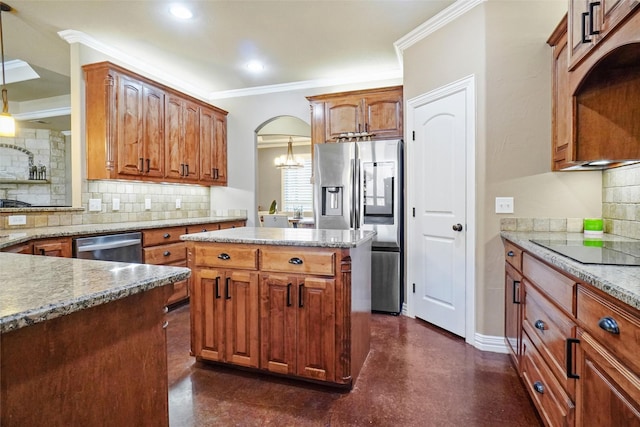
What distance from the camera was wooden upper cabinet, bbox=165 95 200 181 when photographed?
378 cm

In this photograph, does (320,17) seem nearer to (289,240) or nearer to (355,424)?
(289,240)

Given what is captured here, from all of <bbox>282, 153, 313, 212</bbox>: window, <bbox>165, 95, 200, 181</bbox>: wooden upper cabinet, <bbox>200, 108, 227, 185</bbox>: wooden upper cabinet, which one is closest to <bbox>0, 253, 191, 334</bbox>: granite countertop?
<bbox>165, 95, 200, 181</bbox>: wooden upper cabinet

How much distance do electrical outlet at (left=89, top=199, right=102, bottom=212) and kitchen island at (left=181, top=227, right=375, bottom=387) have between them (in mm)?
1735

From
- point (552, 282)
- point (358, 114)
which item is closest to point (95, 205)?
point (358, 114)

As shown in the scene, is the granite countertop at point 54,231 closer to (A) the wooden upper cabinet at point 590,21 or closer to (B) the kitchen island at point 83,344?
(B) the kitchen island at point 83,344

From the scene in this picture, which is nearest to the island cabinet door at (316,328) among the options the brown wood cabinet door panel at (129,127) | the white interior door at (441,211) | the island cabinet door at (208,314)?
the island cabinet door at (208,314)

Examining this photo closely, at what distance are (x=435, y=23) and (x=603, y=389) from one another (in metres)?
2.89

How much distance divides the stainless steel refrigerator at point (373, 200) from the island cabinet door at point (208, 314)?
1.65m

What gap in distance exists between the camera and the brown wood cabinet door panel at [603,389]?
0.90m

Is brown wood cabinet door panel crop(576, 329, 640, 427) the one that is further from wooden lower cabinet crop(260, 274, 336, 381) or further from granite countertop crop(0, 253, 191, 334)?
granite countertop crop(0, 253, 191, 334)

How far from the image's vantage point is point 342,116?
3.91 m

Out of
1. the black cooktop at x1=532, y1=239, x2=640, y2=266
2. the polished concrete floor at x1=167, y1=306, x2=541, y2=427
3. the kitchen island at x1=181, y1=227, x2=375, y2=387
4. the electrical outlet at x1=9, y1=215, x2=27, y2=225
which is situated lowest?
the polished concrete floor at x1=167, y1=306, x2=541, y2=427

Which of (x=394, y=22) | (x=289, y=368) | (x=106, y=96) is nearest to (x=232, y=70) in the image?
(x=106, y=96)

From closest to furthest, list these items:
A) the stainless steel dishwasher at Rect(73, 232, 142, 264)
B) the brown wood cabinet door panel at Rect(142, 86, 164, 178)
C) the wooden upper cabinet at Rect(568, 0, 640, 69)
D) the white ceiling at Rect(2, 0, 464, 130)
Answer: the wooden upper cabinet at Rect(568, 0, 640, 69) → the stainless steel dishwasher at Rect(73, 232, 142, 264) → the white ceiling at Rect(2, 0, 464, 130) → the brown wood cabinet door panel at Rect(142, 86, 164, 178)
